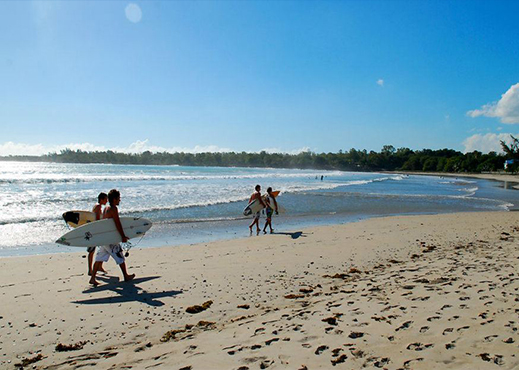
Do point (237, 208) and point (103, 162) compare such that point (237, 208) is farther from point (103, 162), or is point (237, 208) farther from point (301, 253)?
point (103, 162)

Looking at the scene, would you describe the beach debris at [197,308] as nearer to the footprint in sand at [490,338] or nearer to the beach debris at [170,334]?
the beach debris at [170,334]

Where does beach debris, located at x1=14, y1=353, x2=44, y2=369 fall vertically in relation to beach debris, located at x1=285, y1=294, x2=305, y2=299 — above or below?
below

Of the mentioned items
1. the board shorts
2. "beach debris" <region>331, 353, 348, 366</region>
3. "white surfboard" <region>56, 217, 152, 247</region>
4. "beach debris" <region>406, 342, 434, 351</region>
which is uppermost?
"white surfboard" <region>56, 217, 152, 247</region>

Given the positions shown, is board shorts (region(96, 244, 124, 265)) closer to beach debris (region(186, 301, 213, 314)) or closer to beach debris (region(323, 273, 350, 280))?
beach debris (region(186, 301, 213, 314))

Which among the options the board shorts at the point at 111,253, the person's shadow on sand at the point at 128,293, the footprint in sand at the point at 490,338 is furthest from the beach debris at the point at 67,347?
the footprint in sand at the point at 490,338

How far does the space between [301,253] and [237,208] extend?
1158cm

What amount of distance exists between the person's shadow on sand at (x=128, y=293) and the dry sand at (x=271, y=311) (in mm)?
30

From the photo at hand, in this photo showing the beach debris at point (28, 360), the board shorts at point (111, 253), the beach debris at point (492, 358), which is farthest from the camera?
the board shorts at point (111, 253)

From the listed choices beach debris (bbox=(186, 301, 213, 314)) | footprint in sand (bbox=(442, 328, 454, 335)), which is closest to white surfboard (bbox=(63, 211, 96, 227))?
beach debris (bbox=(186, 301, 213, 314))

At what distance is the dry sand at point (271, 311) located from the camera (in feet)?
11.3

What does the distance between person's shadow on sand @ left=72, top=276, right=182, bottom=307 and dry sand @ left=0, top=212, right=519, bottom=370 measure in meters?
0.03

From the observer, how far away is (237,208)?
19.9 m

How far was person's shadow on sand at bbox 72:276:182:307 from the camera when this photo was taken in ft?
17.7

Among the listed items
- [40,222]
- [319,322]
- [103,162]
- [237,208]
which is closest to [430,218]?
[237,208]
